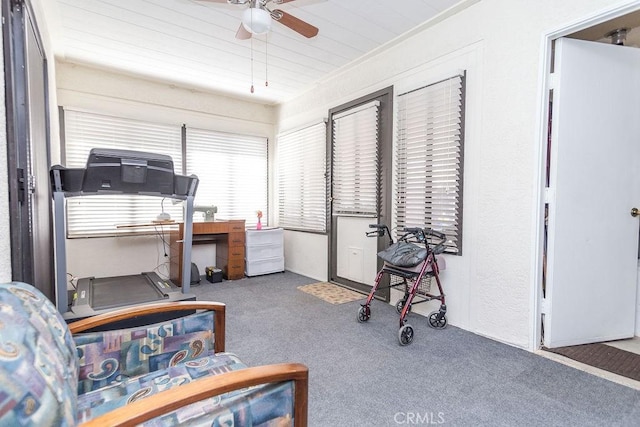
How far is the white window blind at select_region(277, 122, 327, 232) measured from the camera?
4.49 meters

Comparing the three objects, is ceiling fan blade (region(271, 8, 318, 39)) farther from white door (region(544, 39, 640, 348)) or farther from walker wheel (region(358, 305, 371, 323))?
walker wheel (region(358, 305, 371, 323))

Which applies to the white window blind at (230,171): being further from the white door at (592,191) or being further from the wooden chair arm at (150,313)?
the white door at (592,191)

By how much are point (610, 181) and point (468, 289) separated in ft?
4.31

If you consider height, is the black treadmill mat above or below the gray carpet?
above

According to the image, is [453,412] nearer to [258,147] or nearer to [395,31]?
[395,31]

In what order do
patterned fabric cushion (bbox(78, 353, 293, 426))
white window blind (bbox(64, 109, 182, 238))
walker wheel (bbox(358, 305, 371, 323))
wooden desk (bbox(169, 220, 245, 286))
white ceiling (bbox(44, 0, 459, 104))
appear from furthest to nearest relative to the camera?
wooden desk (bbox(169, 220, 245, 286)) → white window blind (bbox(64, 109, 182, 238)) → walker wheel (bbox(358, 305, 371, 323)) → white ceiling (bbox(44, 0, 459, 104)) → patterned fabric cushion (bbox(78, 353, 293, 426))

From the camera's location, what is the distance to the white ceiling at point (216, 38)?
272cm

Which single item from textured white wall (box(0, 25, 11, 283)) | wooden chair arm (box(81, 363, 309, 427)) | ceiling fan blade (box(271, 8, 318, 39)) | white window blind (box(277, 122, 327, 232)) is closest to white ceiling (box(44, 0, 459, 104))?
ceiling fan blade (box(271, 8, 318, 39))

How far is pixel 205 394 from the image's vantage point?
35.7 inches

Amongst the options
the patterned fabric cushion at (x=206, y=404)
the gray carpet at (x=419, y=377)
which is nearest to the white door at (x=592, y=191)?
the gray carpet at (x=419, y=377)

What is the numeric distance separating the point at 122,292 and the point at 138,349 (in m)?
1.16

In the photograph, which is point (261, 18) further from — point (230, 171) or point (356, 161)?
point (230, 171)

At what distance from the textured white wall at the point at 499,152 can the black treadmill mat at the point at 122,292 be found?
97.1 inches

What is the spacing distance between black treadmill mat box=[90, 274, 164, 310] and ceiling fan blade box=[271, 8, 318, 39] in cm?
208
